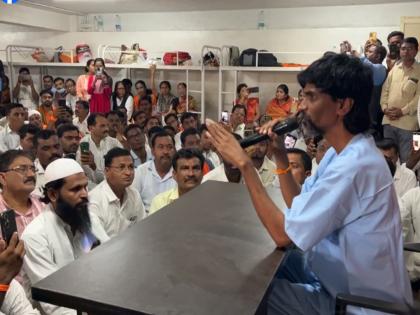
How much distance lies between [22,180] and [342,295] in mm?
1720

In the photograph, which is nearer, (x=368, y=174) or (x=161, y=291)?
(x=161, y=291)

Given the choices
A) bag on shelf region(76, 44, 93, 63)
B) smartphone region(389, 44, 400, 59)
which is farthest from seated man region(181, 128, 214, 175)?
bag on shelf region(76, 44, 93, 63)

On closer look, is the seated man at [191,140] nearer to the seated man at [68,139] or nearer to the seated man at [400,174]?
the seated man at [68,139]

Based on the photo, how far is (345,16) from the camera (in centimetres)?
697

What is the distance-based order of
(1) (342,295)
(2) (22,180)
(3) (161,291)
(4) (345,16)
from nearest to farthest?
(3) (161,291)
(1) (342,295)
(2) (22,180)
(4) (345,16)

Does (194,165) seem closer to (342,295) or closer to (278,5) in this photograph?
(342,295)

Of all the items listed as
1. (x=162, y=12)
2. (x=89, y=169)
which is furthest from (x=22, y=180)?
(x=162, y=12)

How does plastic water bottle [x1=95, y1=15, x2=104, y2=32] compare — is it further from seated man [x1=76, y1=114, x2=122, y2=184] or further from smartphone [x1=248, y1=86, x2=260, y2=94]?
seated man [x1=76, y1=114, x2=122, y2=184]

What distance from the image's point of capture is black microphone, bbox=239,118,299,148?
133 centimetres

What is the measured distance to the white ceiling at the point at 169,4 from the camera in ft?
22.3

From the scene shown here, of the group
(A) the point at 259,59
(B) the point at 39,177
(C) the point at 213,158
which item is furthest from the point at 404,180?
(A) the point at 259,59

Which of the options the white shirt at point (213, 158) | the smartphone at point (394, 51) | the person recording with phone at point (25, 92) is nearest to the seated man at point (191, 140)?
the white shirt at point (213, 158)

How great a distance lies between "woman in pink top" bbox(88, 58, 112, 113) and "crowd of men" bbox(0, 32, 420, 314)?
1742 millimetres

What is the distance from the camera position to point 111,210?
2.42 meters
